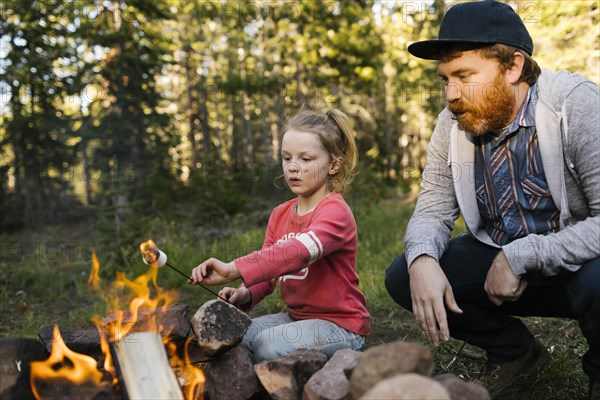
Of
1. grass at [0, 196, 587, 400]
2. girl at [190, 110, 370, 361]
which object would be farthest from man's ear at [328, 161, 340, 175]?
grass at [0, 196, 587, 400]

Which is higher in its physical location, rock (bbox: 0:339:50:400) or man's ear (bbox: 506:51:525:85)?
man's ear (bbox: 506:51:525:85)

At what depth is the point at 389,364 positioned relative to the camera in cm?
173

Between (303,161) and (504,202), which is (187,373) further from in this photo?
(504,202)

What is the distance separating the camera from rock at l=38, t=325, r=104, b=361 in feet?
7.70

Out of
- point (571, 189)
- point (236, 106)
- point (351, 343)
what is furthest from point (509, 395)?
point (236, 106)

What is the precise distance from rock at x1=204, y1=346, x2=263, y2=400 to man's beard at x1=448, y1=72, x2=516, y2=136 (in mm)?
1585

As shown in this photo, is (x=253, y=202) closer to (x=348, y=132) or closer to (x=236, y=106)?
(x=348, y=132)

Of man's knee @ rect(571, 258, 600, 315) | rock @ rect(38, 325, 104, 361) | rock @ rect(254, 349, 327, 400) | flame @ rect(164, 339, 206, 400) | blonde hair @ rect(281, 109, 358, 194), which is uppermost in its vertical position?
blonde hair @ rect(281, 109, 358, 194)

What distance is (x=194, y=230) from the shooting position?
352 inches

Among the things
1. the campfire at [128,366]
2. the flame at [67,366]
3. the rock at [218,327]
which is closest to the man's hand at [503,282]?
the rock at [218,327]

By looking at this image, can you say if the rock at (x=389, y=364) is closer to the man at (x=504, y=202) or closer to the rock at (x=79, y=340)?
the man at (x=504, y=202)

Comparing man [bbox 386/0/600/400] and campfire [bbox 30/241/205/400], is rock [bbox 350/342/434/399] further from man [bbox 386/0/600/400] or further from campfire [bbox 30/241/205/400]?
campfire [bbox 30/241/205/400]

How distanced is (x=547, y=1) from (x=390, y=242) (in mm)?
3903

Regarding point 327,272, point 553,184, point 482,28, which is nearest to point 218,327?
point 327,272
